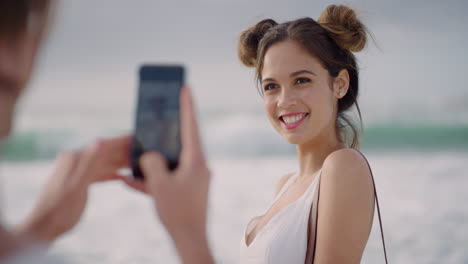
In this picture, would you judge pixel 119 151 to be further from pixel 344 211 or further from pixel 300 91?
pixel 300 91

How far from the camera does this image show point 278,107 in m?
2.16

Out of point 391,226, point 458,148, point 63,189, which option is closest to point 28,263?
point 63,189

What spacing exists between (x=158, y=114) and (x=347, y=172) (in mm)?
1129

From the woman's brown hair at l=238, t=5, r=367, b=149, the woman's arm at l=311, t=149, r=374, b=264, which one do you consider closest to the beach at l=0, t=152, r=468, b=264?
the woman's brown hair at l=238, t=5, r=367, b=149

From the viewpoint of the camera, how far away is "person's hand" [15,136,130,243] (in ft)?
2.29

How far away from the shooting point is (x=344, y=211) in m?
1.72

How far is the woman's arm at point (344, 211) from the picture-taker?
67.7 inches

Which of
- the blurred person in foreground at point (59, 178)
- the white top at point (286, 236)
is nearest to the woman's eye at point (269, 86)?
the white top at point (286, 236)

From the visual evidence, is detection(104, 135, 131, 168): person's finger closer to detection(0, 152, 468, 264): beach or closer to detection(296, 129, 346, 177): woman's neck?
detection(296, 129, 346, 177): woman's neck

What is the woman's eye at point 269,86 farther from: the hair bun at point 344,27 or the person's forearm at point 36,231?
the person's forearm at point 36,231

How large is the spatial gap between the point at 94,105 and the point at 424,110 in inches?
335

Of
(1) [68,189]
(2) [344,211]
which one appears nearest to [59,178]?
(1) [68,189]

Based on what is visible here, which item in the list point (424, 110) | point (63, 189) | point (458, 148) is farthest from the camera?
point (424, 110)

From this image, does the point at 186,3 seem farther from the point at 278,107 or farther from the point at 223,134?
the point at 278,107
